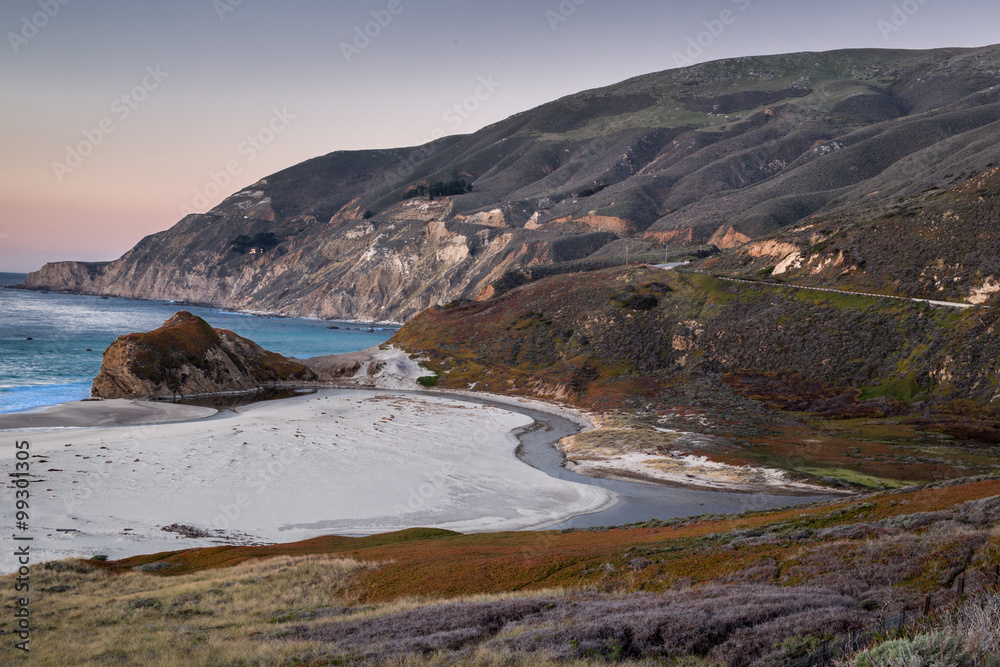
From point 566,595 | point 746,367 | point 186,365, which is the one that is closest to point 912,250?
point 746,367

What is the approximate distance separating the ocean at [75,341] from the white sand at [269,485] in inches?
947

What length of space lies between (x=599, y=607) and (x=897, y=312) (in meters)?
57.3

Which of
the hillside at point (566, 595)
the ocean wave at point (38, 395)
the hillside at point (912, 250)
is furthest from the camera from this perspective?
the hillside at point (912, 250)

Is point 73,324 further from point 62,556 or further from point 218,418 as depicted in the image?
point 62,556

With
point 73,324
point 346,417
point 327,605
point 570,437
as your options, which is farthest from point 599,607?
point 73,324

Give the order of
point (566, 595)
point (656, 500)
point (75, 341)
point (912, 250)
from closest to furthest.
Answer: point (566, 595)
point (656, 500)
point (912, 250)
point (75, 341)

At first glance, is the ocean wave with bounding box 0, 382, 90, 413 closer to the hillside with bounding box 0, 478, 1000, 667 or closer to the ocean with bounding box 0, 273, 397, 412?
Answer: the ocean with bounding box 0, 273, 397, 412

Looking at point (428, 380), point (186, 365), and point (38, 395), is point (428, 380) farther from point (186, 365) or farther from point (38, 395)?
point (38, 395)

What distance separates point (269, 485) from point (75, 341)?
92077mm

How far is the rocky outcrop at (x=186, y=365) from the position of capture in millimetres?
60375

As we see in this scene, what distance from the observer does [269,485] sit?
111ft

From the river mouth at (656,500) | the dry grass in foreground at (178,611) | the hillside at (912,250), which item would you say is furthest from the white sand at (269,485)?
the hillside at (912,250)

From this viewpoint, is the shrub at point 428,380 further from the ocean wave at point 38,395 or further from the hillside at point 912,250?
the hillside at point 912,250

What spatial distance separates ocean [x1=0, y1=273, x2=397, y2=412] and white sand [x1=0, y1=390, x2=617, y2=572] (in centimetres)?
2405
